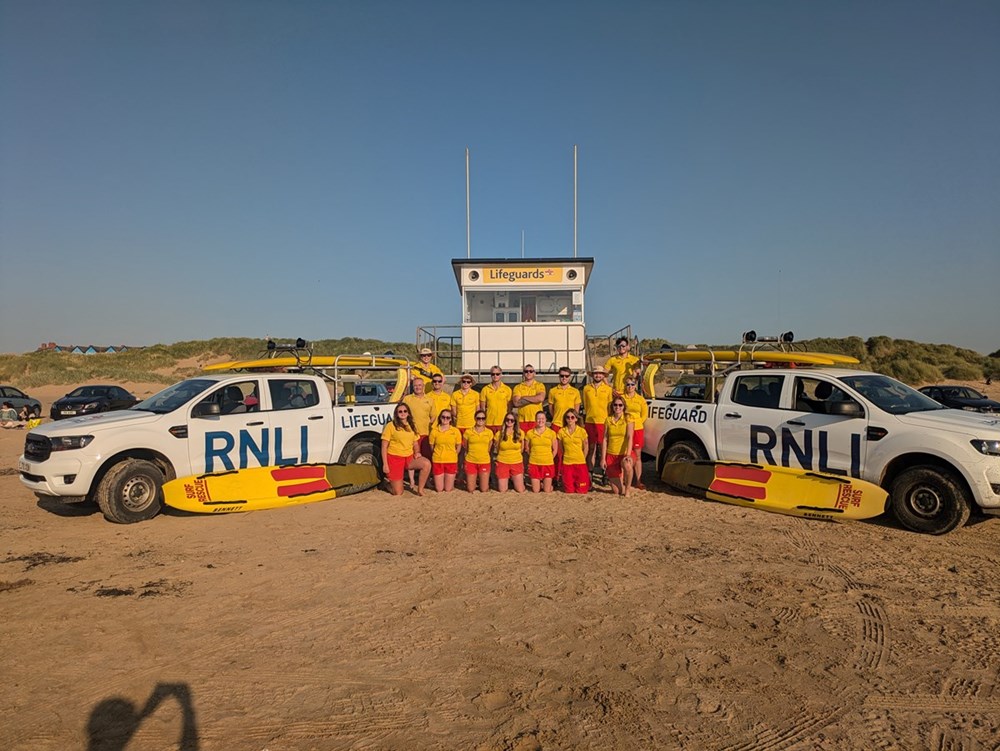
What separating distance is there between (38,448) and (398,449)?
4.33m

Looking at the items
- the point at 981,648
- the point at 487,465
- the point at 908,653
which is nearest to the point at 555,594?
the point at 908,653

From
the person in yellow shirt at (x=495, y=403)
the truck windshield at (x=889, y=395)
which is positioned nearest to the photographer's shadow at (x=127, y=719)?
the person in yellow shirt at (x=495, y=403)

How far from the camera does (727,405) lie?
8.84 meters

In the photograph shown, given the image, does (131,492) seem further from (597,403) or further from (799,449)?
(799,449)

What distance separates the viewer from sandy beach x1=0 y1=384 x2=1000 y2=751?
3.21 metres

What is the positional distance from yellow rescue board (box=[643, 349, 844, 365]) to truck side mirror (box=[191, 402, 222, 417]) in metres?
6.94

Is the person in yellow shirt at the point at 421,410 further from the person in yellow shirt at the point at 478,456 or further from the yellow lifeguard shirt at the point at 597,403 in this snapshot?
the yellow lifeguard shirt at the point at 597,403

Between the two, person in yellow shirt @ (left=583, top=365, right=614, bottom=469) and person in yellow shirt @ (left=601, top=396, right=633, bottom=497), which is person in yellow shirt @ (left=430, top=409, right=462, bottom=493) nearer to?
person in yellow shirt @ (left=583, top=365, right=614, bottom=469)

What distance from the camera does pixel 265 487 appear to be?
814 cm

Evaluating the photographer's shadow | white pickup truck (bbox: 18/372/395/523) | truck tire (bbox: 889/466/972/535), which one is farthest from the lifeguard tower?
the photographer's shadow

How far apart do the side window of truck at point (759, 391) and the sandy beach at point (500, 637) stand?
1924 mm

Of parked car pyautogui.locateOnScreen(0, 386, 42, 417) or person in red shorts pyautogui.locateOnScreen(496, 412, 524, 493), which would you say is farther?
parked car pyautogui.locateOnScreen(0, 386, 42, 417)

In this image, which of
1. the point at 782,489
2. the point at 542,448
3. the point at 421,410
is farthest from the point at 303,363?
the point at 782,489

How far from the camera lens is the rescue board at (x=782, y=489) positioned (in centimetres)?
710
